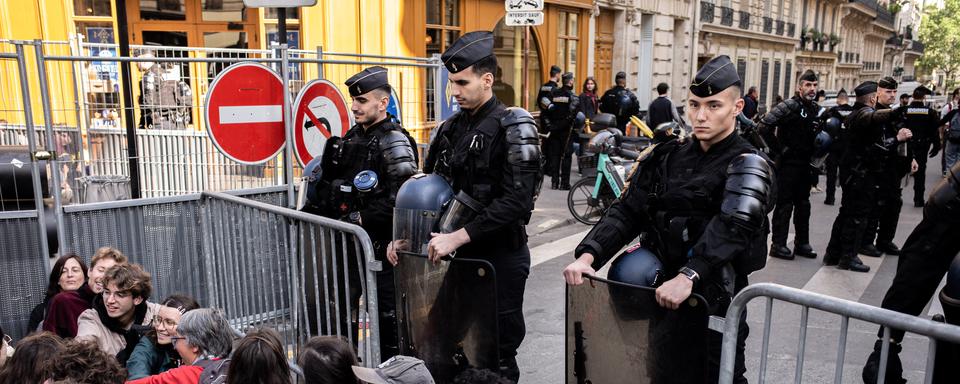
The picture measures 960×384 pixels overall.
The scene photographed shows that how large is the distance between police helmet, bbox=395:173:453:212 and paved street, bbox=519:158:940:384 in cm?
163

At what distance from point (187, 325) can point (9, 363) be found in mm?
681

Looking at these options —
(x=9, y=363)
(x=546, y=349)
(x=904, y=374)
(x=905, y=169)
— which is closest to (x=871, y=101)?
(x=905, y=169)

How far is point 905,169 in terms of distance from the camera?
7473 mm

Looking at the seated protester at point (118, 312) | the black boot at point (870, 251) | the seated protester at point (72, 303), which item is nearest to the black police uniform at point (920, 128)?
the black boot at point (870, 251)

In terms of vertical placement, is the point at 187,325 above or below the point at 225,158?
below

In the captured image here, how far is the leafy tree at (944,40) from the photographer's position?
218 feet

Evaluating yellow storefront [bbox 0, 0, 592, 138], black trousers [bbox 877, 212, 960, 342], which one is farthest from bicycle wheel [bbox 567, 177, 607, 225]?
black trousers [bbox 877, 212, 960, 342]

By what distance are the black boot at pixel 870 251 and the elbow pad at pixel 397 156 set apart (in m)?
5.66

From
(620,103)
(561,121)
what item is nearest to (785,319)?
(561,121)

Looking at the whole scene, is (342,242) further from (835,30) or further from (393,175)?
(835,30)

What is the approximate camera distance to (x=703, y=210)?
115 inches

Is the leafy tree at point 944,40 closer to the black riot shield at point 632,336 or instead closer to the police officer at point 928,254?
the police officer at point 928,254

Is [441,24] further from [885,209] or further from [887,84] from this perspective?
[885,209]

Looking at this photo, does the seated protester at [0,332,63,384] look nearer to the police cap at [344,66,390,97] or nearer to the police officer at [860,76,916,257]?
the police cap at [344,66,390,97]
